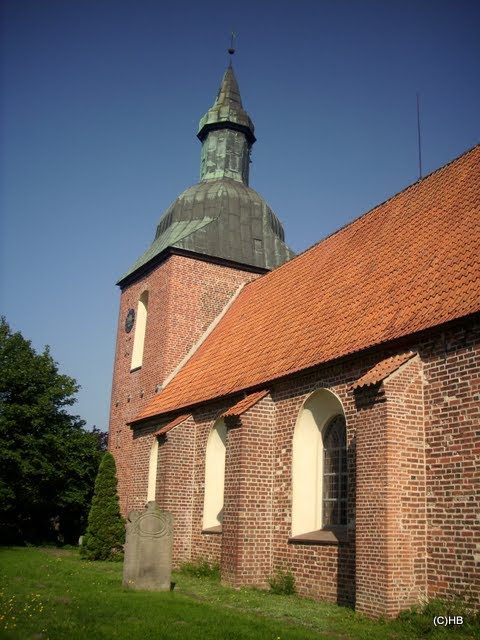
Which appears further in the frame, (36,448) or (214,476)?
(36,448)

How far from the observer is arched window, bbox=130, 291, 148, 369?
73.9 ft

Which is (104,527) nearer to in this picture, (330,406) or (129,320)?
(129,320)

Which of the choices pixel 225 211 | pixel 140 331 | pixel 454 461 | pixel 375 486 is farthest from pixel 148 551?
pixel 225 211

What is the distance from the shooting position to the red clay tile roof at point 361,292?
11.2m

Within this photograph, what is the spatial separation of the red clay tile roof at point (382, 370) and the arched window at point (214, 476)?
19.5ft

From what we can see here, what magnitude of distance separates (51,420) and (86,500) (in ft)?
12.4

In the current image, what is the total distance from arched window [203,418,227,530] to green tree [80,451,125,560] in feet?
15.2

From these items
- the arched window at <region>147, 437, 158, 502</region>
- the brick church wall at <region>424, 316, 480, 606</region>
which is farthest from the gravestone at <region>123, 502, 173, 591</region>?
the arched window at <region>147, 437, 158, 502</region>

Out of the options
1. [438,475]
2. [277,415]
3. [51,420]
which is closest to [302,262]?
[277,415]

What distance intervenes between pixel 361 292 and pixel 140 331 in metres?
11.2

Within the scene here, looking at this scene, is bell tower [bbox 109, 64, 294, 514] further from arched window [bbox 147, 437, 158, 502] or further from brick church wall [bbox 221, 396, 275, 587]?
brick church wall [bbox 221, 396, 275, 587]

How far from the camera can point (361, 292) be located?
13.5 metres

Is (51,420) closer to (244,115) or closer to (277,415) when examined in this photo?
(244,115)

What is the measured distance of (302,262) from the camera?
18062 millimetres
